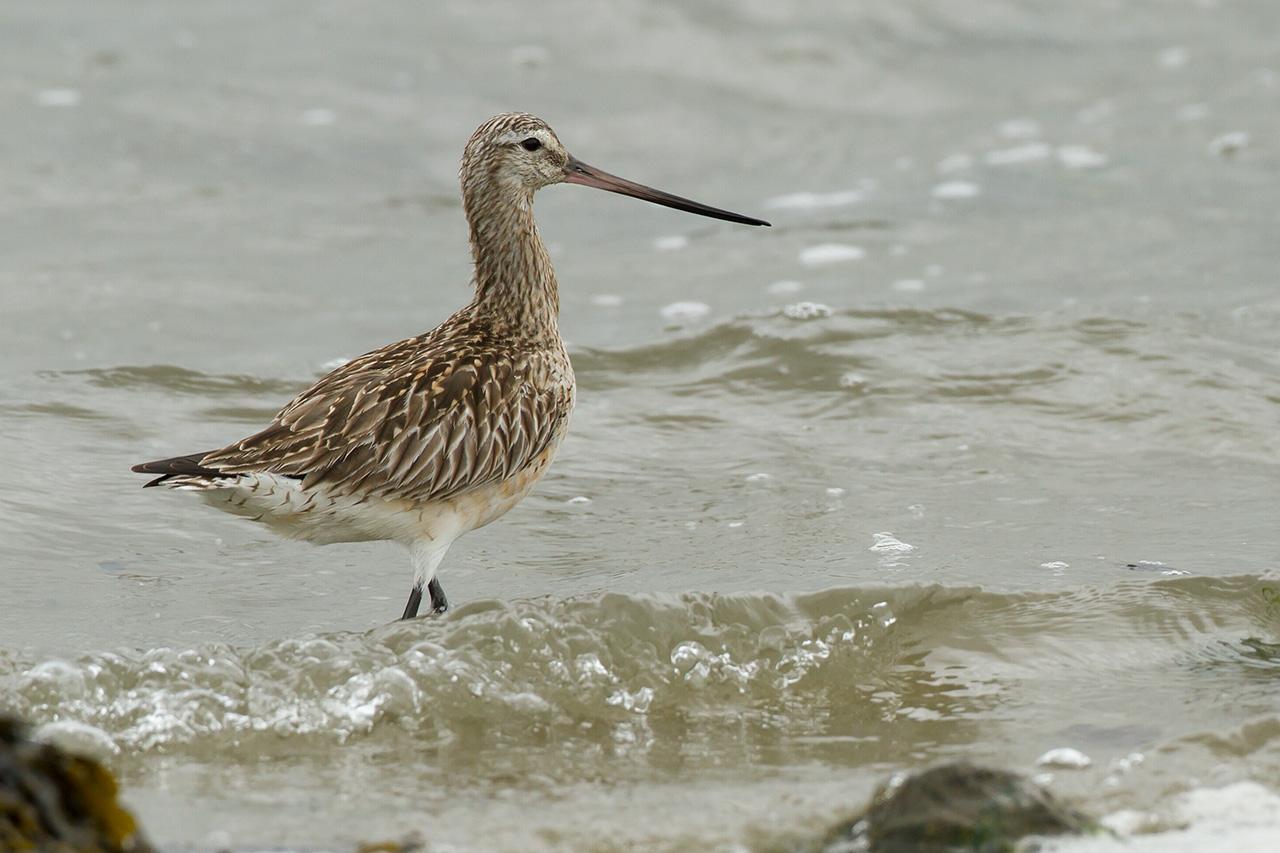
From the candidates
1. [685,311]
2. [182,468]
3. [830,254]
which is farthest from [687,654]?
[830,254]

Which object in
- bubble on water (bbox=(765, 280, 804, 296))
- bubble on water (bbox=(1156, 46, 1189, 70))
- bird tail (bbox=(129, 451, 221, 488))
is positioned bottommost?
bird tail (bbox=(129, 451, 221, 488))

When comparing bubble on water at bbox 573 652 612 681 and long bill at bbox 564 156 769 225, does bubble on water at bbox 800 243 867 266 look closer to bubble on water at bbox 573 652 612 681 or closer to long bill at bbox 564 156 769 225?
long bill at bbox 564 156 769 225

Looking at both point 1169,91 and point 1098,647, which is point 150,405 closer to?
point 1098,647

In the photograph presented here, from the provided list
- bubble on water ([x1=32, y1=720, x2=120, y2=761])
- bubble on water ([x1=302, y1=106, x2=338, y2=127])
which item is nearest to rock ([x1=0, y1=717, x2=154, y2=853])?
bubble on water ([x1=32, y1=720, x2=120, y2=761])

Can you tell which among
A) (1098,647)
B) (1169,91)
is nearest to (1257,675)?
(1098,647)

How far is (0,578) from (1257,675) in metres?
4.63

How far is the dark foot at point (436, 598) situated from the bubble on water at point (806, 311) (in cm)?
425

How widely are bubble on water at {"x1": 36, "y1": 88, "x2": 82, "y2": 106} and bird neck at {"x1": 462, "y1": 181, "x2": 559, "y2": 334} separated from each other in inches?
281

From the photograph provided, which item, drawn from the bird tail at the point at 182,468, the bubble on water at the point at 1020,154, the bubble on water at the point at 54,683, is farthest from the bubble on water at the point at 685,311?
the bubble on water at the point at 54,683

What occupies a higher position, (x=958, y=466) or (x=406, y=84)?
(x=406, y=84)

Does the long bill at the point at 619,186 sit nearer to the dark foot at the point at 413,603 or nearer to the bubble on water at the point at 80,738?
the dark foot at the point at 413,603

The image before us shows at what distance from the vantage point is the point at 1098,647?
6238 mm

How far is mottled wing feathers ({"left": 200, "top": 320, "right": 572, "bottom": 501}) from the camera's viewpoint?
20.1ft

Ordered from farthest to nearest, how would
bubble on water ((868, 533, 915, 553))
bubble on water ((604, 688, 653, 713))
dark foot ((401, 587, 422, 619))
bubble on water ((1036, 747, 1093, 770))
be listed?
bubble on water ((868, 533, 915, 553)) → dark foot ((401, 587, 422, 619)) → bubble on water ((604, 688, 653, 713)) → bubble on water ((1036, 747, 1093, 770))
